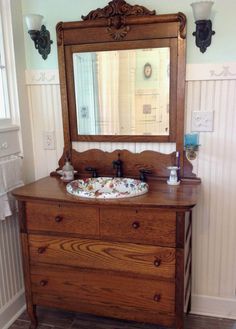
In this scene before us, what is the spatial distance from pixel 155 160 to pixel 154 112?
0.29m

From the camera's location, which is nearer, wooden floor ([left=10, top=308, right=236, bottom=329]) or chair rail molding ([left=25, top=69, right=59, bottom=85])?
wooden floor ([left=10, top=308, right=236, bottom=329])

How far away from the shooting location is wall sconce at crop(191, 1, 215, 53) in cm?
162

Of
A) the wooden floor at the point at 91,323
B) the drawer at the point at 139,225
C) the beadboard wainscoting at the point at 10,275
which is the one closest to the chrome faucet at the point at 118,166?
the drawer at the point at 139,225

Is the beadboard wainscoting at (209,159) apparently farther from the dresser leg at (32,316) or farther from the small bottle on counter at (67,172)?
the dresser leg at (32,316)

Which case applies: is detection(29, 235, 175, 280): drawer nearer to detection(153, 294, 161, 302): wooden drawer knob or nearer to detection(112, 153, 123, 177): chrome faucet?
detection(153, 294, 161, 302): wooden drawer knob

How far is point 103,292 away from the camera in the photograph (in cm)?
171

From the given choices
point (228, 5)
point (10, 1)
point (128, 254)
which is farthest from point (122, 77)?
point (128, 254)

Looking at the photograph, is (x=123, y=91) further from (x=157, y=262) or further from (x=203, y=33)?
(x=157, y=262)

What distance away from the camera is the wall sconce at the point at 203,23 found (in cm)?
162

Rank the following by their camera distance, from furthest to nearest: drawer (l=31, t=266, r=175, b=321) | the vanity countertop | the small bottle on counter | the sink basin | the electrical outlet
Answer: the electrical outlet, the small bottle on counter, the sink basin, drawer (l=31, t=266, r=175, b=321), the vanity countertop

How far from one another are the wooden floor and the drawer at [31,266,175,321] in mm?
230

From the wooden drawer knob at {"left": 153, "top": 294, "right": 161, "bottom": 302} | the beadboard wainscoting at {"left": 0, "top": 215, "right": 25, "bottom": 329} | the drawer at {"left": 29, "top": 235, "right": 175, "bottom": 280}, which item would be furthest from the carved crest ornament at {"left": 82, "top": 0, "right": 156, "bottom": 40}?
the wooden drawer knob at {"left": 153, "top": 294, "right": 161, "bottom": 302}

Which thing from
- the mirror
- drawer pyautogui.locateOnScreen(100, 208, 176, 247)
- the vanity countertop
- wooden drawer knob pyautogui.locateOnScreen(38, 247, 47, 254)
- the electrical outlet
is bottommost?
wooden drawer knob pyautogui.locateOnScreen(38, 247, 47, 254)

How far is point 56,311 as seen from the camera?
2.08m
